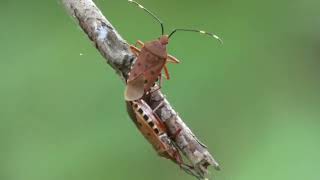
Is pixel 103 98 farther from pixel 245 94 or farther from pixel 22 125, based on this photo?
pixel 245 94

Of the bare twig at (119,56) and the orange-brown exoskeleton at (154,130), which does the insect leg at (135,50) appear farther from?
the orange-brown exoskeleton at (154,130)

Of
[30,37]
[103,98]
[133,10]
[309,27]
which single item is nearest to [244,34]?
[309,27]

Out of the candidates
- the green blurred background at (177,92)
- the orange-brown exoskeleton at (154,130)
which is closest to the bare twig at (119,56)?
the orange-brown exoskeleton at (154,130)

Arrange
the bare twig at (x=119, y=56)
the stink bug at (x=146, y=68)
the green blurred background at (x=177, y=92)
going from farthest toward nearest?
the green blurred background at (x=177, y=92)
the stink bug at (x=146, y=68)
the bare twig at (x=119, y=56)

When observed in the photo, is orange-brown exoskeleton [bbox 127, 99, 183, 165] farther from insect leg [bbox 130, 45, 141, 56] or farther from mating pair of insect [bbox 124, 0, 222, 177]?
insect leg [bbox 130, 45, 141, 56]

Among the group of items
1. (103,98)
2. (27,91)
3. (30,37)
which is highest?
(30,37)

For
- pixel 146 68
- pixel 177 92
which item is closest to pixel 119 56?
pixel 146 68
